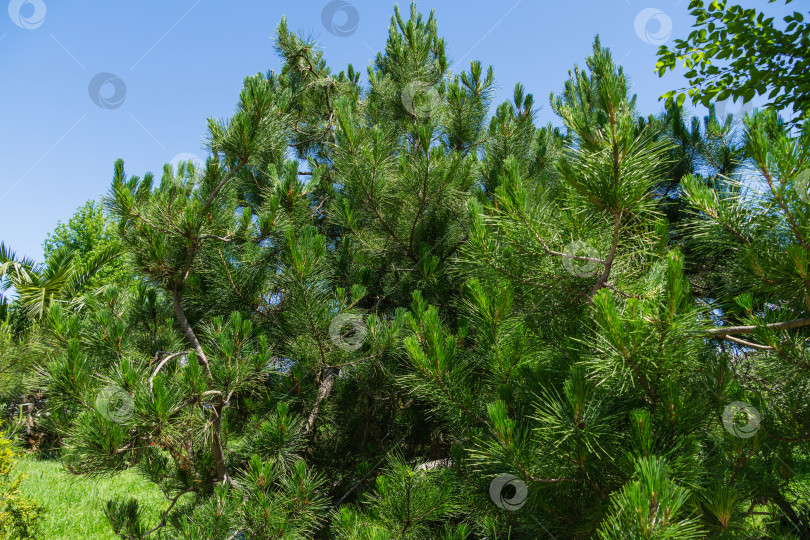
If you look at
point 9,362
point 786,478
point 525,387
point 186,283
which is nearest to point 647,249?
point 525,387

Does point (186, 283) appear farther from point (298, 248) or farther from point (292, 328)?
point (298, 248)

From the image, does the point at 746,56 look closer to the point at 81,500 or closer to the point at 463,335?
the point at 463,335

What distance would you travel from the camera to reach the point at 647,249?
1.82 m

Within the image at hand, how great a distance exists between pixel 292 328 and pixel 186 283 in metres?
0.85

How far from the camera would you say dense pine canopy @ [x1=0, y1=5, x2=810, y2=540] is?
4.75ft

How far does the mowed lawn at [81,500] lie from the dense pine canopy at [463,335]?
2447 mm

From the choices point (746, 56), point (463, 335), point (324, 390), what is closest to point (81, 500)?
point (324, 390)

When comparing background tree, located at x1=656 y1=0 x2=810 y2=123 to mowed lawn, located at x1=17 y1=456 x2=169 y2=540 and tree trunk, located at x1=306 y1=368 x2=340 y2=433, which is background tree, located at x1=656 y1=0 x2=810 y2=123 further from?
mowed lawn, located at x1=17 y1=456 x2=169 y2=540

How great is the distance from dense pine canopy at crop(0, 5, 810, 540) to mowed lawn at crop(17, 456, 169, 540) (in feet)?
8.03

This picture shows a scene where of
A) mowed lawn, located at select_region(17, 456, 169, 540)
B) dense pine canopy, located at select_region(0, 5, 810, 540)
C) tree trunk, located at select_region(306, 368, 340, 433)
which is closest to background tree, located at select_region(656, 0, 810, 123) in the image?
dense pine canopy, located at select_region(0, 5, 810, 540)

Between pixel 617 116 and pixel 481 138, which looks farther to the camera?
pixel 481 138

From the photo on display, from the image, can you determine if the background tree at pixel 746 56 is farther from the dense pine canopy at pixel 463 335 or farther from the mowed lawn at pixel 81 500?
the mowed lawn at pixel 81 500

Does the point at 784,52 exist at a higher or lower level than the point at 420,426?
higher

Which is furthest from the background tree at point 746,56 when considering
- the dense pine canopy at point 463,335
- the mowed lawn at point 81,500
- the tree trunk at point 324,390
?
the mowed lawn at point 81,500
